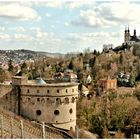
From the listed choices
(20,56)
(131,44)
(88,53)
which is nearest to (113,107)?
(88,53)

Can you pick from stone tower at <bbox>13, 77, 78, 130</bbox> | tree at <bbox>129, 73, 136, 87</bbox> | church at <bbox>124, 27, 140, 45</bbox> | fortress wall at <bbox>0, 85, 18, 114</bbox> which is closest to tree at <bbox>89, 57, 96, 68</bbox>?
tree at <bbox>129, 73, 136, 87</bbox>

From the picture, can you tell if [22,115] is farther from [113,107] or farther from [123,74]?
[123,74]

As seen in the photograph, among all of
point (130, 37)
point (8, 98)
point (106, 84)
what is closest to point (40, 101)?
point (8, 98)

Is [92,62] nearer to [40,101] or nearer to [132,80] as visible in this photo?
[132,80]

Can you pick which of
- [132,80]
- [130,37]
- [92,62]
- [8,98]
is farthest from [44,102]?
[130,37]

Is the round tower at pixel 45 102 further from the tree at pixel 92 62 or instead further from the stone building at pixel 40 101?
the tree at pixel 92 62

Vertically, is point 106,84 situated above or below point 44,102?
below

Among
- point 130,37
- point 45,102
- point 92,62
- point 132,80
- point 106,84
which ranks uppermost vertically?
point 130,37

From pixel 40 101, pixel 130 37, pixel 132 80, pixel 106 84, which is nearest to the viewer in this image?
pixel 40 101

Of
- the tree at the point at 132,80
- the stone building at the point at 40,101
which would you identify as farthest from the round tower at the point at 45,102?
the tree at the point at 132,80

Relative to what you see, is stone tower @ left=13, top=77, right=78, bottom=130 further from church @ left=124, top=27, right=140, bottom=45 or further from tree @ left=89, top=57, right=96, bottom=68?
church @ left=124, top=27, right=140, bottom=45

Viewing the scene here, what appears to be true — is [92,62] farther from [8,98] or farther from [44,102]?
[8,98]

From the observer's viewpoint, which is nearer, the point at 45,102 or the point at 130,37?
the point at 45,102

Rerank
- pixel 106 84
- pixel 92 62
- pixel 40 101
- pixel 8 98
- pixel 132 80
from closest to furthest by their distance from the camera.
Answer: pixel 8 98, pixel 40 101, pixel 106 84, pixel 132 80, pixel 92 62
